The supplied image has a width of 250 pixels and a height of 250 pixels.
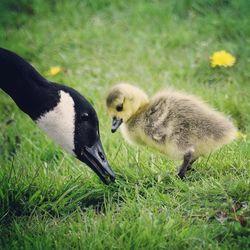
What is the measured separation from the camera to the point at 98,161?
3.98 meters

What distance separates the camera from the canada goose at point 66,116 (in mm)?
3945

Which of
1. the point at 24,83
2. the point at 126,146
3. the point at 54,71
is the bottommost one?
the point at 126,146

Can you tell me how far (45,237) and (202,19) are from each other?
4.03 metres

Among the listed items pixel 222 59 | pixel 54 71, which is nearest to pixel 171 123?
pixel 222 59

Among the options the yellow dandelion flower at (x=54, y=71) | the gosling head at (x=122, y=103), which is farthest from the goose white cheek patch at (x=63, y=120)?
the yellow dandelion flower at (x=54, y=71)

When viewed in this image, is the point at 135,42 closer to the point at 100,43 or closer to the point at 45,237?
the point at 100,43

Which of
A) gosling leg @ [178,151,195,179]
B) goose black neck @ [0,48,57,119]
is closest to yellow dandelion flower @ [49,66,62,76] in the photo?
goose black neck @ [0,48,57,119]

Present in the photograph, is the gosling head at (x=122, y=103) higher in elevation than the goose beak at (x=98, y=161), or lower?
higher

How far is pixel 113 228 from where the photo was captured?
3.62m

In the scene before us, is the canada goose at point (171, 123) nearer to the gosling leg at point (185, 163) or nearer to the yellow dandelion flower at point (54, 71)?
the gosling leg at point (185, 163)

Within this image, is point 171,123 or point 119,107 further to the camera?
point 119,107

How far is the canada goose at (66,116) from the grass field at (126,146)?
271mm

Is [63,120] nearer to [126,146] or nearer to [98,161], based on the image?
[98,161]

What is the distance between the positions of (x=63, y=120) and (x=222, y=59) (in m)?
2.73
